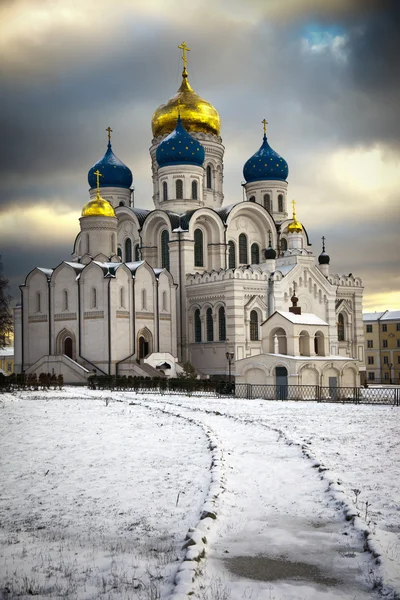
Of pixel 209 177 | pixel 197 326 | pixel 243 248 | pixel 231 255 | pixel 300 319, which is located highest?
pixel 209 177

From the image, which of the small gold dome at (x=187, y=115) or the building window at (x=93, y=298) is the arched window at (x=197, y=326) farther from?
the small gold dome at (x=187, y=115)

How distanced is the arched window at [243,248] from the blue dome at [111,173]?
376 inches

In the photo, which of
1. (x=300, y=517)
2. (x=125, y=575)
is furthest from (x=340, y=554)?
(x=125, y=575)

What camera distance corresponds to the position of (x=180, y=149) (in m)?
42.7

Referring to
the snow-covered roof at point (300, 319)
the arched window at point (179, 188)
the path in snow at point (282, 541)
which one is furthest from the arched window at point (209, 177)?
the path in snow at point (282, 541)

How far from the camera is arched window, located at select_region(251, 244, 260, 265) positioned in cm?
4481

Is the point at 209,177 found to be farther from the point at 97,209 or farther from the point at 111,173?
the point at 97,209

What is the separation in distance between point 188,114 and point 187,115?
99 millimetres

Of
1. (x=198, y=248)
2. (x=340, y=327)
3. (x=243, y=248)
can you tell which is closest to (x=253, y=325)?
(x=198, y=248)

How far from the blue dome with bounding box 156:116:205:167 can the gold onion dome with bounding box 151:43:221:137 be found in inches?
98.6

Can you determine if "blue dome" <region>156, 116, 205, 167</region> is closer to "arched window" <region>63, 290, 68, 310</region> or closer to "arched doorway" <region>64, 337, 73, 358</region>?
"arched window" <region>63, 290, 68, 310</region>

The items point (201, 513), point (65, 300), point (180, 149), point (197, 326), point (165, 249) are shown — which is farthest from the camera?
point (165, 249)

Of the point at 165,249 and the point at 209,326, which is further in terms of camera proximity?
the point at 165,249

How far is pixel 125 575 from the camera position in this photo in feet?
18.5
